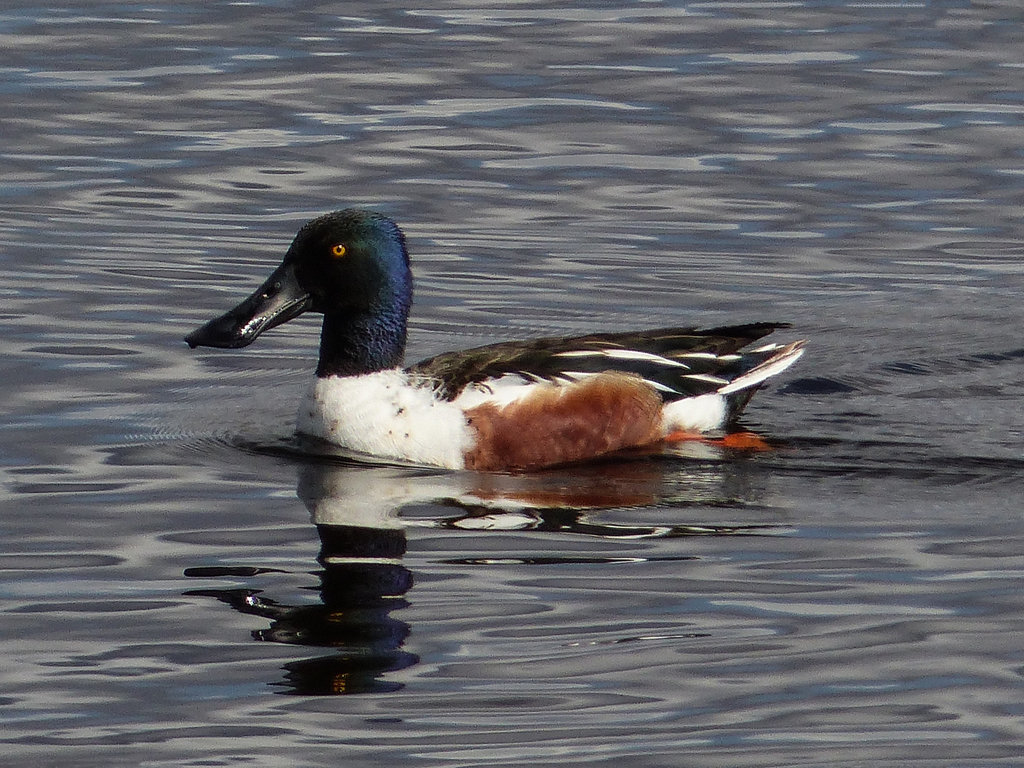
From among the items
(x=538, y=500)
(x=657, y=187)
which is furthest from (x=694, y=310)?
(x=538, y=500)

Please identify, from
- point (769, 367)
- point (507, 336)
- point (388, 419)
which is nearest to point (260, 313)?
point (388, 419)

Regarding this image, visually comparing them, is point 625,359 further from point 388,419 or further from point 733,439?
point 388,419

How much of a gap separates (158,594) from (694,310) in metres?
5.26

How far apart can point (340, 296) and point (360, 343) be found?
0.25 meters

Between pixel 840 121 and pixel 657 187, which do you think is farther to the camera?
pixel 840 121

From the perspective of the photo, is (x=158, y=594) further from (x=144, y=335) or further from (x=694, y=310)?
(x=694, y=310)

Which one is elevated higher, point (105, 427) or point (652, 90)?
point (652, 90)

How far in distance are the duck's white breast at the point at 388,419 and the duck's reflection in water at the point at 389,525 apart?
15cm

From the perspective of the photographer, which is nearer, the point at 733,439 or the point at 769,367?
the point at 733,439

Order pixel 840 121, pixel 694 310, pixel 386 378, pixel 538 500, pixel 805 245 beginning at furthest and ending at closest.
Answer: pixel 840 121
pixel 805 245
pixel 694 310
pixel 386 378
pixel 538 500

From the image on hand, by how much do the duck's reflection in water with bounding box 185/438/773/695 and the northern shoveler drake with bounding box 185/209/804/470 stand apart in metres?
0.20

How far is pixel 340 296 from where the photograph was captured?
32.9ft

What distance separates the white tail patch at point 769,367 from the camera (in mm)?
10469

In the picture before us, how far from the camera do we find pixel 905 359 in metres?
11.3
